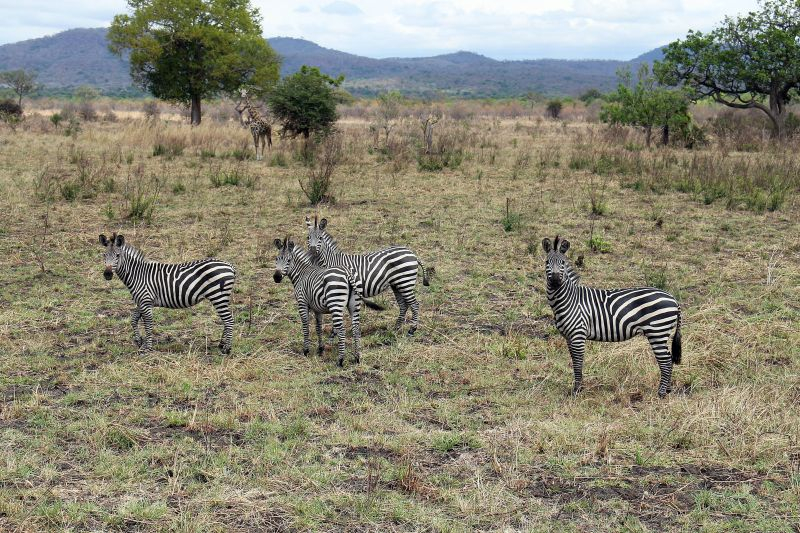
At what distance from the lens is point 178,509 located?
5.21m

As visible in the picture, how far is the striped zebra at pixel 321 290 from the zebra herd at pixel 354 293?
11mm

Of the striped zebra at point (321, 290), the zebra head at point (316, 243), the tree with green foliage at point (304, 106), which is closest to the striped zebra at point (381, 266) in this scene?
the zebra head at point (316, 243)

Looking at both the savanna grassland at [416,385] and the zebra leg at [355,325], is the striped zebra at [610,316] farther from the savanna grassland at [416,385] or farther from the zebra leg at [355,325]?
the zebra leg at [355,325]

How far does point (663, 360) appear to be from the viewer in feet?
24.4

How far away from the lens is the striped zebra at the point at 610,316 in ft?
24.3

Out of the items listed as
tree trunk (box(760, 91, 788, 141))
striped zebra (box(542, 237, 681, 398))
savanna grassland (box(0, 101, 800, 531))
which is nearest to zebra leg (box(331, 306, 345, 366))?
savanna grassland (box(0, 101, 800, 531))

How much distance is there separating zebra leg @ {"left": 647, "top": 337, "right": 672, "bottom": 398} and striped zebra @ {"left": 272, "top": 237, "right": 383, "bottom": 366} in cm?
308

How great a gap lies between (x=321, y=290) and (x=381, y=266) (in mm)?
1184

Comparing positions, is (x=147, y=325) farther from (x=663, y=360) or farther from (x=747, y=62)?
(x=747, y=62)

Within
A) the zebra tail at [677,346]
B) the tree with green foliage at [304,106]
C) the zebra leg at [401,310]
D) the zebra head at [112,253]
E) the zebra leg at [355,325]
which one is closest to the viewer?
the zebra tail at [677,346]

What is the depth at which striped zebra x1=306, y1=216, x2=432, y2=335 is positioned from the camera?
9.34 metres

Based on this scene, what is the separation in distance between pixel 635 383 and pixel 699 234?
22.5 ft

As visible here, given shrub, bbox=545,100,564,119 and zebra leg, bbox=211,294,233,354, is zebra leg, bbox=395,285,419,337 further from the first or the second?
shrub, bbox=545,100,564,119

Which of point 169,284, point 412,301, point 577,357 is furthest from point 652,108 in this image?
point 169,284
